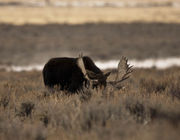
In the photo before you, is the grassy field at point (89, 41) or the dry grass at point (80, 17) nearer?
the grassy field at point (89, 41)

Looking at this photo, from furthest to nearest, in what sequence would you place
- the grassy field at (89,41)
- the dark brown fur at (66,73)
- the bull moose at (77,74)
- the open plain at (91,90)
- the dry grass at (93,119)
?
the grassy field at (89,41) → the dark brown fur at (66,73) → the bull moose at (77,74) → the open plain at (91,90) → the dry grass at (93,119)

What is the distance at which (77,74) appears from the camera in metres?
8.66

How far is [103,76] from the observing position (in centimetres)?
806

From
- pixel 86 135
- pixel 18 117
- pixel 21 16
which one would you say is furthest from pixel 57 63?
pixel 21 16

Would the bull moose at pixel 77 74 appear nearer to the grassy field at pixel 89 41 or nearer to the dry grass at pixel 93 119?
the dry grass at pixel 93 119

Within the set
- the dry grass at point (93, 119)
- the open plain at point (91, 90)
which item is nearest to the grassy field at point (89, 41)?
the open plain at point (91, 90)

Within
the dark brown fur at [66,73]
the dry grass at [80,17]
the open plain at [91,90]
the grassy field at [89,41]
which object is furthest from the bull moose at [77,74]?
the dry grass at [80,17]

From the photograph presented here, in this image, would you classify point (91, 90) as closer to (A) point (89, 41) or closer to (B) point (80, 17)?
(A) point (89, 41)

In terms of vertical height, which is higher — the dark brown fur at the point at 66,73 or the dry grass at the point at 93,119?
the dark brown fur at the point at 66,73

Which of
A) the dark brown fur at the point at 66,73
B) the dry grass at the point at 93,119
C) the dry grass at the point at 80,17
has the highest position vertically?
the dry grass at the point at 80,17

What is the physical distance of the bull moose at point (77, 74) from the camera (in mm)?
8133

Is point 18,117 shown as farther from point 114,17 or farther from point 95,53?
point 114,17

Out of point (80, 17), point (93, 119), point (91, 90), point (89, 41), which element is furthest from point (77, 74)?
point (80, 17)

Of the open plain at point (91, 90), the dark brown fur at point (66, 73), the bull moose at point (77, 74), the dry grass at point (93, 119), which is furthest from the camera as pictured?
the dark brown fur at point (66, 73)
